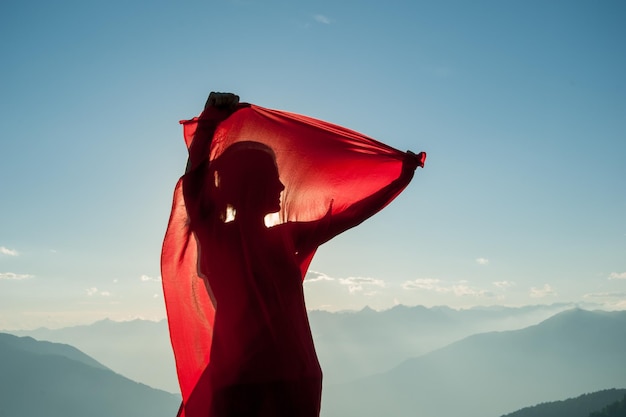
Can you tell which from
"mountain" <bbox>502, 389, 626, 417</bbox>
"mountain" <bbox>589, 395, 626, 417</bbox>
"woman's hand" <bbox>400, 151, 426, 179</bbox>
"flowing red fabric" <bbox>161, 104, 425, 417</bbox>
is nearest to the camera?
"flowing red fabric" <bbox>161, 104, 425, 417</bbox>

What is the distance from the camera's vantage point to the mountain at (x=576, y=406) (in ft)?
394

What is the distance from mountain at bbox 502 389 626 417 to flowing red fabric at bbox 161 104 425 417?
423 feet

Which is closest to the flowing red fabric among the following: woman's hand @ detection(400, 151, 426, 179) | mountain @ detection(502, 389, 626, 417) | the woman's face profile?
the woman's face profile

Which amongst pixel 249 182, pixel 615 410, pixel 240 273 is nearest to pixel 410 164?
pixel 249 182

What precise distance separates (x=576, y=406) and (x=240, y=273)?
454 feet

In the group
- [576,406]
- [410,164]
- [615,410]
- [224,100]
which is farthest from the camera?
[576,406]

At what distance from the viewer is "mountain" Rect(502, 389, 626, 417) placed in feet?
394

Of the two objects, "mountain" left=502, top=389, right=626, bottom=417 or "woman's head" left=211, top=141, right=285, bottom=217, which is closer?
"woman's head" left=211, top=141, right=285, bottom=217

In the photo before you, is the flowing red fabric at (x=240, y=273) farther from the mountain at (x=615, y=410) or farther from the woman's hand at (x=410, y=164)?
the mountain at (x=615, y=410)

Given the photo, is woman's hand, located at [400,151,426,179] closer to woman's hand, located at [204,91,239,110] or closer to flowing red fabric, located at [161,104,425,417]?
flowing red fabric, located at [161,104,425,417]

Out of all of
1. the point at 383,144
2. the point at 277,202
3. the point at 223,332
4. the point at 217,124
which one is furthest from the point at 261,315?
the point at 383,144

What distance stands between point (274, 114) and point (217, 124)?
0.51 meters

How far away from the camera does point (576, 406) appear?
122 meters

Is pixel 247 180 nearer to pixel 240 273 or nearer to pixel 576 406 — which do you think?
pixel 240 273
